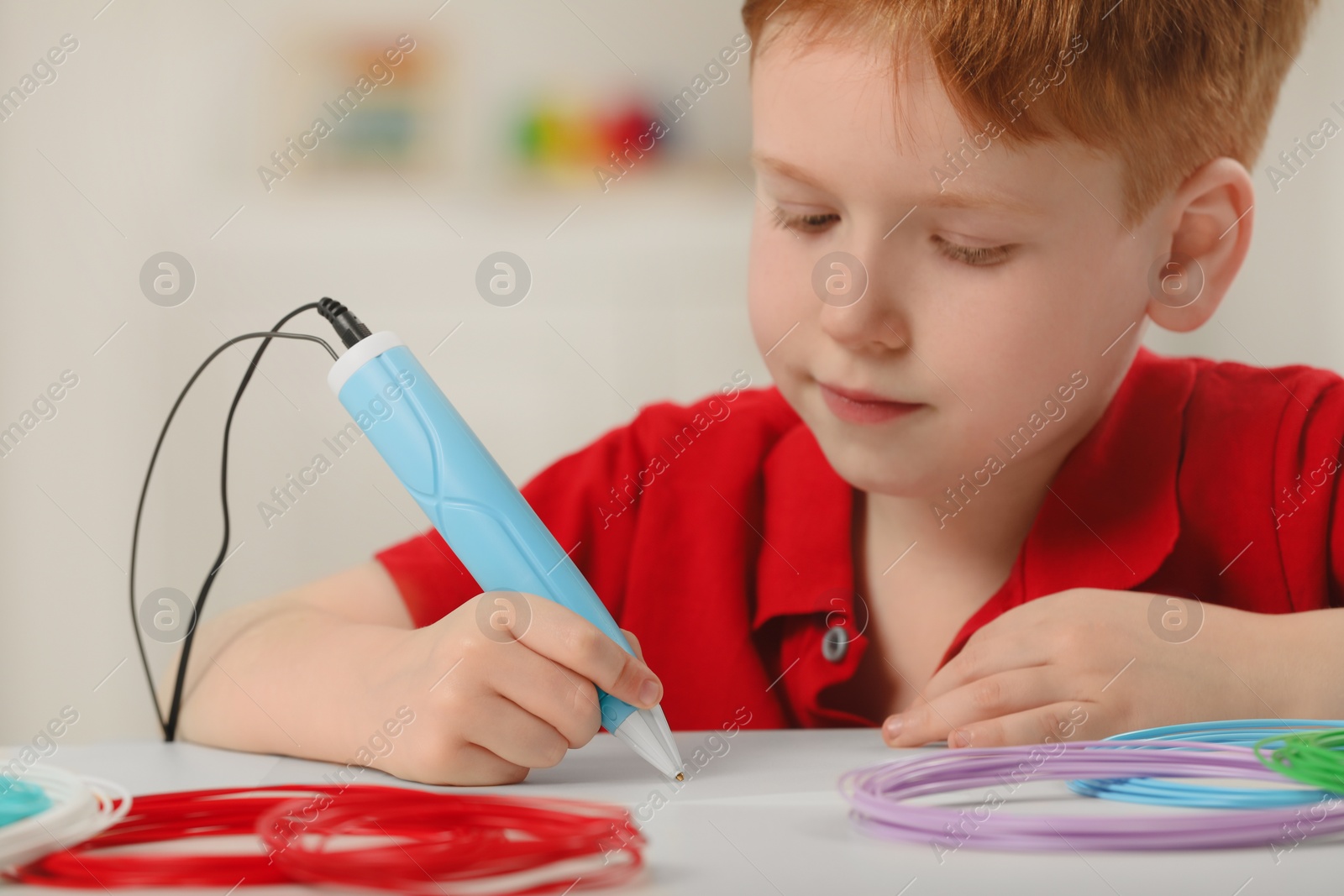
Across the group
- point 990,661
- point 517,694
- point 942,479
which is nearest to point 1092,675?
point 990,661

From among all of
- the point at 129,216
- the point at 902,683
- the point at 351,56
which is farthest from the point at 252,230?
the point at 902,683

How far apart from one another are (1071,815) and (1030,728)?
0.46 feet

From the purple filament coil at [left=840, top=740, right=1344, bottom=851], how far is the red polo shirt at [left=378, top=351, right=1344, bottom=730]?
0.27 meters

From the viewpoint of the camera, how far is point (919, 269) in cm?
59

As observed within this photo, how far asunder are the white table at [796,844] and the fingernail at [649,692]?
0.03 meters

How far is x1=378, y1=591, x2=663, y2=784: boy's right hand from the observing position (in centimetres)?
46

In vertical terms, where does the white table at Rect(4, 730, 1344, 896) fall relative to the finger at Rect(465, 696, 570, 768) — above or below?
below

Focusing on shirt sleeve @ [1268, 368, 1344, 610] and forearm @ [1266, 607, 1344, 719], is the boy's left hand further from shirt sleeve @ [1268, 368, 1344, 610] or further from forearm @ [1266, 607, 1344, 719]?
shirt sleeve @ [1268, 368, 1344, 610]

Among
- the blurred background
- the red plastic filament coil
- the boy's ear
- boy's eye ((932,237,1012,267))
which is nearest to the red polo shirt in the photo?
the boy's ear

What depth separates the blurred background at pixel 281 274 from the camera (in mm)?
1899

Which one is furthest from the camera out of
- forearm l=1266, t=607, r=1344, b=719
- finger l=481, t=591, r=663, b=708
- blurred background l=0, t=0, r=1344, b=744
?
blurred background l=0, t=0, r=1344, b=744

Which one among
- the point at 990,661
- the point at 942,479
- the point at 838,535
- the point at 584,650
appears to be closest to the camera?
the point at 584,650

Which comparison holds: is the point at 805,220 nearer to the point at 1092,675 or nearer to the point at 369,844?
the point at 1092,675

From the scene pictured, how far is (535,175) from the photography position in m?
2.00
